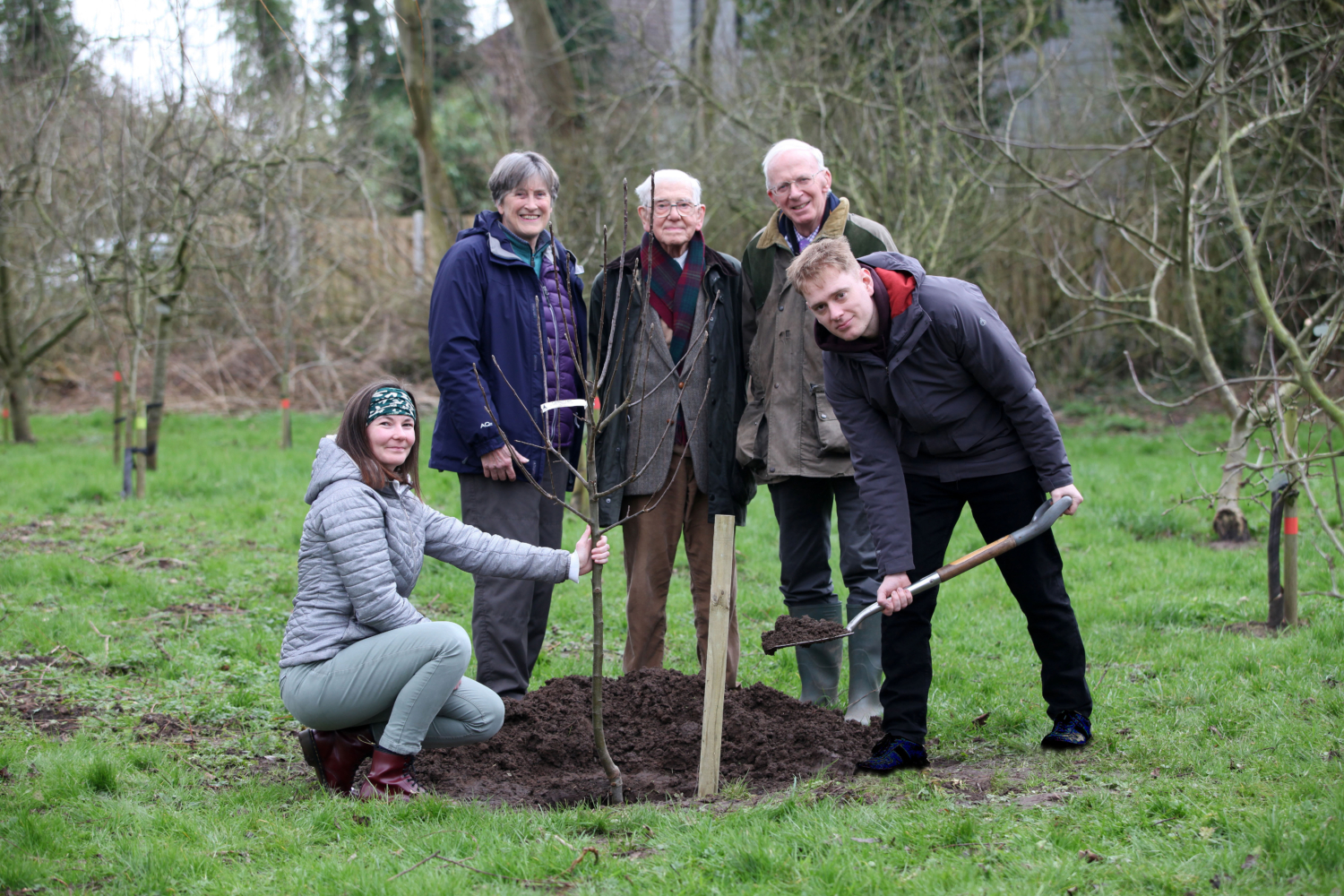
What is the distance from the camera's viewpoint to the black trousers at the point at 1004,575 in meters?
3.76

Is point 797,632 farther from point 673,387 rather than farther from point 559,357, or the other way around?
point 559,357

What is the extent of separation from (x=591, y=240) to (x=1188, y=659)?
21.2 feet

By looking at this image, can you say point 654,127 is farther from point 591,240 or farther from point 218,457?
point 218,457

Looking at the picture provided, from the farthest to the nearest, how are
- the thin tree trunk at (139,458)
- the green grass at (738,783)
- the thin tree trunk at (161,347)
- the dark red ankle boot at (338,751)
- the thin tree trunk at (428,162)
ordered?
1. the thin tree trunk at (428,162)
2. the thin tree trunk at (161,347)
3. the thin tree trunk at (139,458)
4. the dark red ankle boot at (338,751)
5. the green grass at (738,783)

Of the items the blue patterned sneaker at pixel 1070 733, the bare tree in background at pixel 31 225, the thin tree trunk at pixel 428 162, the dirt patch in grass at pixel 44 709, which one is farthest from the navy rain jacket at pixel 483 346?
the thin tree trunk at pixel 428 162

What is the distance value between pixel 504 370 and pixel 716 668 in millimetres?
1521

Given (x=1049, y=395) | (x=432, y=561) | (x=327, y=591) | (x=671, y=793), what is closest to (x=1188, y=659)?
(x=671, y=793)

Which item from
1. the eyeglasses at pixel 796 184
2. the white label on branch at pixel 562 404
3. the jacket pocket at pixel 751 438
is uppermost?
the eyeglasses at pixel 796 184

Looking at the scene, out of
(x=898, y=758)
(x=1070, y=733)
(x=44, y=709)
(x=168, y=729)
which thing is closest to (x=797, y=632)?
(x=898, y=758)

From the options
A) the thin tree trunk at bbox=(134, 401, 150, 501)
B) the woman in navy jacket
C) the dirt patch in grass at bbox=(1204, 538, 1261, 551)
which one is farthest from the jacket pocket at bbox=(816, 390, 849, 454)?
the thin tree trunk at bbox=(134, 401, 150, 501)

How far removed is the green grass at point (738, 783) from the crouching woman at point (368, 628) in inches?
8.7

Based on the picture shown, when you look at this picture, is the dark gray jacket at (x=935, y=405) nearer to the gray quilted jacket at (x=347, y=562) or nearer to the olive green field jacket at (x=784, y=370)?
the olive green field jacket at (x=784, y=370)

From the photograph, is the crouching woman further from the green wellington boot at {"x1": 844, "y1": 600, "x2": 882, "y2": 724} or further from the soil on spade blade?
the green wellington boot at {"x1": 844, "y1": 600, "x2": 882, "y2": 724}

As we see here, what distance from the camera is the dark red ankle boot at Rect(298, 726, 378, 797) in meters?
3.72
